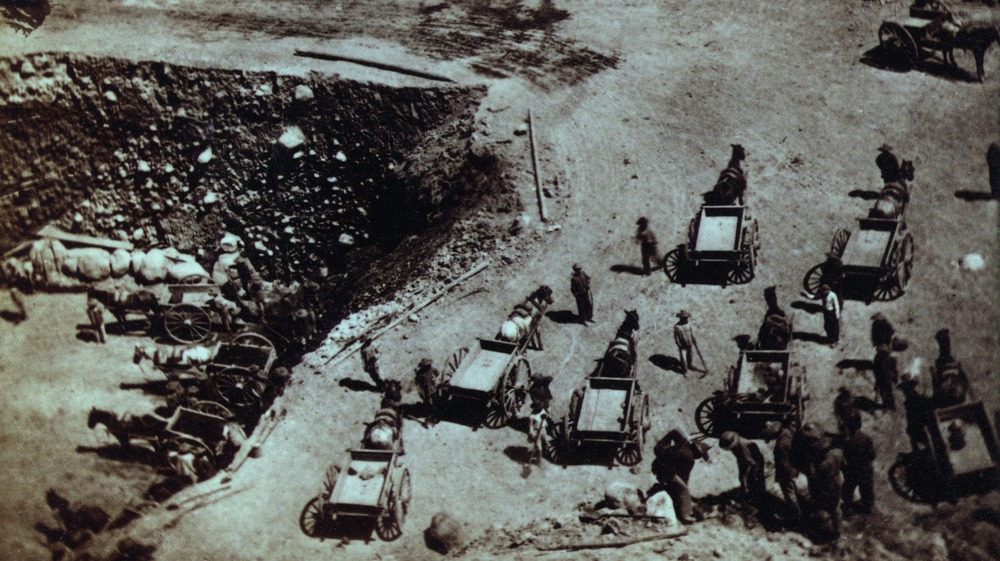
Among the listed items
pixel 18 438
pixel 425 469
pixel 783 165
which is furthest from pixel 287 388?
pixel 783 165

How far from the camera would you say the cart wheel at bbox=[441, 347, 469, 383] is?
60.0 feet

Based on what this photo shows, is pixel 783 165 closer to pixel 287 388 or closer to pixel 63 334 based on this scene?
pixel 287 388

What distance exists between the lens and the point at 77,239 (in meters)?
24.9

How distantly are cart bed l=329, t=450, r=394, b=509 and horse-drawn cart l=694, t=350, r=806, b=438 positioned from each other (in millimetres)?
6680

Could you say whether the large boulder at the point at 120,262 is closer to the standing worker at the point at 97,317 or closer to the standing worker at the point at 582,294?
the standing worker at the point at 97,317

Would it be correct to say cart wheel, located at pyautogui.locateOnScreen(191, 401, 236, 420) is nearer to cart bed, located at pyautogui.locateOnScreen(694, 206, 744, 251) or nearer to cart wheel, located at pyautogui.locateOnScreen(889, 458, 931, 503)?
cart bed, located at pyautogui.locateOnScreen(694, 206, 744, 251)

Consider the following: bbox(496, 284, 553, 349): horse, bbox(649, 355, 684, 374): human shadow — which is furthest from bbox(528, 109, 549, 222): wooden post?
bbox(649, 355, 684, 374): human shadow

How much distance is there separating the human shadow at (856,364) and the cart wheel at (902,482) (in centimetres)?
227

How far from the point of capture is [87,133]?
84.3ft

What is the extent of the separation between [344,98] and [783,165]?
13.2m

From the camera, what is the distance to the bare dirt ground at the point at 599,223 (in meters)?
16.5

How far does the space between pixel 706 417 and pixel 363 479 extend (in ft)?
23.9

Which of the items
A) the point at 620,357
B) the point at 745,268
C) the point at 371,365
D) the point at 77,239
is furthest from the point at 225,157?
the point at 745,268

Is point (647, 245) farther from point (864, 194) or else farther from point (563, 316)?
point (864, 194)
